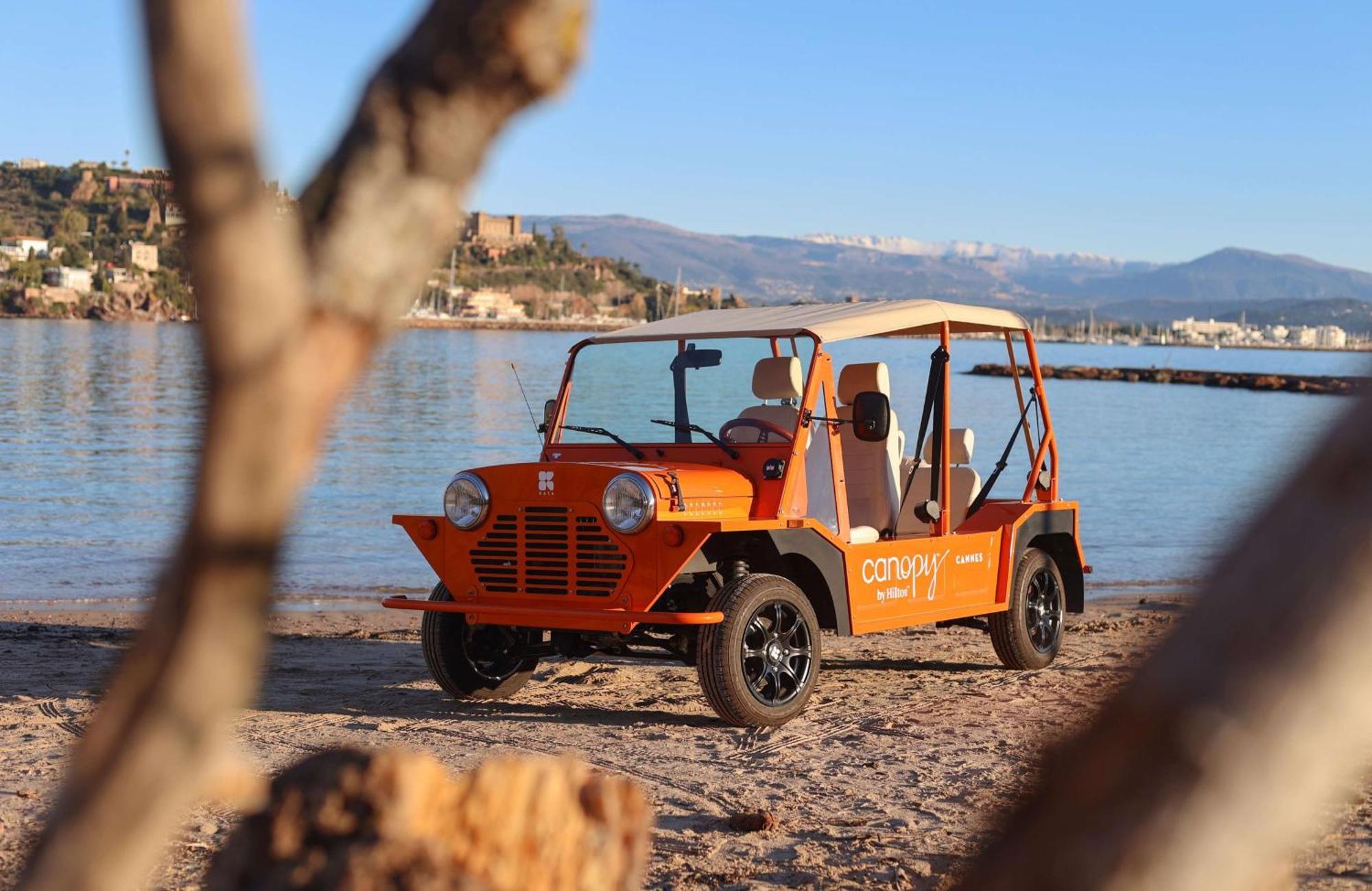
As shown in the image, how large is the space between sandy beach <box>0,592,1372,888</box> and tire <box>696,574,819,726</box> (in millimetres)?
140

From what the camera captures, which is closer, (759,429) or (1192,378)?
(759,429)

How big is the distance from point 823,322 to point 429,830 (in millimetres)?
6501

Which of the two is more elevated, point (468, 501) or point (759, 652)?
point (468, 501)

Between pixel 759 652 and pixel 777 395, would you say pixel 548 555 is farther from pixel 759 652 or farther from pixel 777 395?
pixel 777 395

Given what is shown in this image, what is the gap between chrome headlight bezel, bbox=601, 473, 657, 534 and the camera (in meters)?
7.74

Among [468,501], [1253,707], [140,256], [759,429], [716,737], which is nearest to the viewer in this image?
[1253,707]

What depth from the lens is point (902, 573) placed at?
8758mm

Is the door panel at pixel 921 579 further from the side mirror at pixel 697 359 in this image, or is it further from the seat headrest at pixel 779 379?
the side mirror at pixel 697 359

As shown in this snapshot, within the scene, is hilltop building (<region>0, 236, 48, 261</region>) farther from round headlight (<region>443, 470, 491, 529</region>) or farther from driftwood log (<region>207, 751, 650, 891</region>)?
driftwood log (<region>207, 751, 650, 891</region>)

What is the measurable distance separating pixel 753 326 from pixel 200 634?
24.2ft

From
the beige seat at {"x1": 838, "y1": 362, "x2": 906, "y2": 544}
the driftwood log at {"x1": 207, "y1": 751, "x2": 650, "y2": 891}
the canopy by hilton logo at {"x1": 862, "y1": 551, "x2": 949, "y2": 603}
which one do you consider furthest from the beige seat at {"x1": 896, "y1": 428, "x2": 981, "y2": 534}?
the driftwood log at {"x1": 207, "y1": 751, "x2": 650, "y2": 891}

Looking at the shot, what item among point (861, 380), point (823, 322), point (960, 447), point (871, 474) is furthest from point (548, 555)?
point (960, 447)

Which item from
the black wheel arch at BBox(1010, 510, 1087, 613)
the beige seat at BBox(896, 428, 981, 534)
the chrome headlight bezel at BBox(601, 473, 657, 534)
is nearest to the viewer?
the chrome headlight bezel at BBox(601, 473, 657, 534)

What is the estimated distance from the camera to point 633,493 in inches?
307
